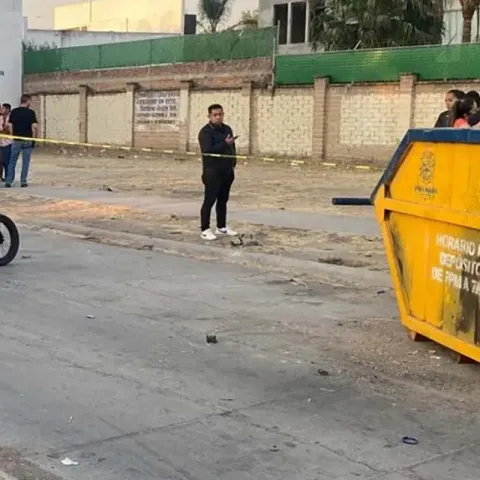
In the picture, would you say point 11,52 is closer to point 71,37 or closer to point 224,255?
point 71,37

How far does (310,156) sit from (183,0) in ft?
130

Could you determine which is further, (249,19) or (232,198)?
(249,19)

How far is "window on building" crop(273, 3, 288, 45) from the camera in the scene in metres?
45.5

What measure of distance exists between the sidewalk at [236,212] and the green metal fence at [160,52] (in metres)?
16.9

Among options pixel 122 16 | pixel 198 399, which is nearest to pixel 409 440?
pixel 198 399

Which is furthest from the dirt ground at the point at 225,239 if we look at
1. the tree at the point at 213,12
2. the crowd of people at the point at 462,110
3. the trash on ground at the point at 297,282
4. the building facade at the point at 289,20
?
the tree at the point at 213,12

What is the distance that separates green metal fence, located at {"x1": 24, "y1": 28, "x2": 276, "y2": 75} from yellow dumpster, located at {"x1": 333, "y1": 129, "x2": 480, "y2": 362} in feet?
91.0

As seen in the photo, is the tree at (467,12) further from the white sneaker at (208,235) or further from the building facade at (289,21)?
the white sneaker at (208,235)

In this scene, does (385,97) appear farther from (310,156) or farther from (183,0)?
(183,0)

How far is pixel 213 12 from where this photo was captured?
190 feet

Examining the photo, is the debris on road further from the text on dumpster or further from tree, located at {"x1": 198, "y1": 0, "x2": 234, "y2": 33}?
tree, located at {"x1": 198, "y1": 0, "x2": 234, "y2": 33}

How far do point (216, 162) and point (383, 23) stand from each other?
22.3m

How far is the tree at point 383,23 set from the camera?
32.4 m

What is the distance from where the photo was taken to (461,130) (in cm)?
616
